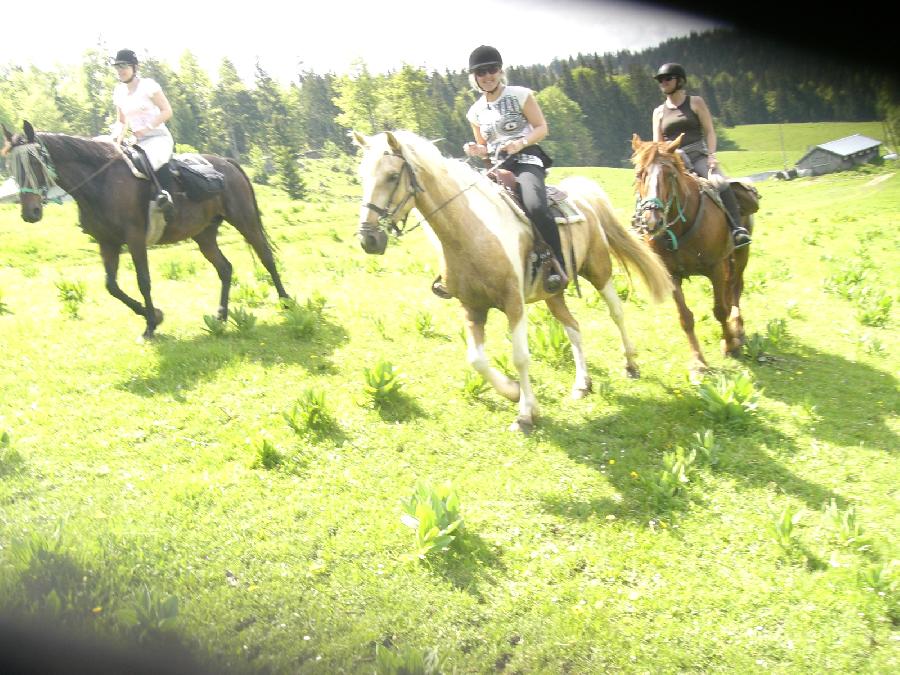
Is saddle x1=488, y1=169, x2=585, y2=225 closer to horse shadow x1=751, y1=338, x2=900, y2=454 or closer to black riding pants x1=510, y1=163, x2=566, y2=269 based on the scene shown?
black riding pants x1=510, y1=163, x2=566, y2=269

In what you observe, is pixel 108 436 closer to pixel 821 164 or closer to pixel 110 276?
pixel 110 276

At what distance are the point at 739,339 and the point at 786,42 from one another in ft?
16.0

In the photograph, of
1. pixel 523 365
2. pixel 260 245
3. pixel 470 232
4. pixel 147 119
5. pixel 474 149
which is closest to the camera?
pixel 470 232

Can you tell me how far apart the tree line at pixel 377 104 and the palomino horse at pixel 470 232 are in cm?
4076

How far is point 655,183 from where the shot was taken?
251 inches

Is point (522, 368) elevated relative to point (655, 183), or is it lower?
lower

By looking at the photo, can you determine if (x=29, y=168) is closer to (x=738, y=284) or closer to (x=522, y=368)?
(x=522, y=368)

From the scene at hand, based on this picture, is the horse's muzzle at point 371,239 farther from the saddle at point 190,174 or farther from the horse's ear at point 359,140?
the saddle at point 190,174

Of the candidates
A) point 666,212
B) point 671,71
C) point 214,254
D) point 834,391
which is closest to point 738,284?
point 834,391

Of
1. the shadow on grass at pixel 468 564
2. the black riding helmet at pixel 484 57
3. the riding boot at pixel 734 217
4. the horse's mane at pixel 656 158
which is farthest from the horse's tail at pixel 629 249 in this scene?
the shadow on grass at pixel 468 564

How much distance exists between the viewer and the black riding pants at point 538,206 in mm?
5801

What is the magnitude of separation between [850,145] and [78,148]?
278ft

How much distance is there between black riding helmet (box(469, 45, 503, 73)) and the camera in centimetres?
541

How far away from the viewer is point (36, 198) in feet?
22.7
